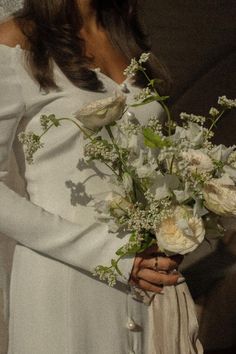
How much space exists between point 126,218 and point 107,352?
0.24 metres

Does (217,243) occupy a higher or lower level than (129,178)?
lower

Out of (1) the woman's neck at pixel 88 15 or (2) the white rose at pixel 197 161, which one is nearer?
(2) the white rose at pixel 197 161

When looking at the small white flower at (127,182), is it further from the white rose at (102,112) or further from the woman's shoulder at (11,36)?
the woman's shoulder at (11,36)

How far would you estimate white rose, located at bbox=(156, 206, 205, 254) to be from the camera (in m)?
0.97

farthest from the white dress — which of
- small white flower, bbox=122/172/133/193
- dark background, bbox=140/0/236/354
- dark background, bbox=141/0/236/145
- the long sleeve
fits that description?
dark background, bbox=141/0/236/145

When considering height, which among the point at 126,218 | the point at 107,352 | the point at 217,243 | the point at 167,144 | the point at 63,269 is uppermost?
the point at 167,144

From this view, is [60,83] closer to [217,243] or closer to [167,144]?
[167,144]

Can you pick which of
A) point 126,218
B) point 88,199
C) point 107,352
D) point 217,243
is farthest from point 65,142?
point 217,243

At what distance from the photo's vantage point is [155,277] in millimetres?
1050

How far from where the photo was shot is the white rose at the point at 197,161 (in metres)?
0.95

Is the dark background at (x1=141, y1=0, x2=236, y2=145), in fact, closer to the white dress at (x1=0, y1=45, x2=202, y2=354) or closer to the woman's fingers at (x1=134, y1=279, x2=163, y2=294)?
the white dress at (x1=0, y1=45, x2=202, y2=354)

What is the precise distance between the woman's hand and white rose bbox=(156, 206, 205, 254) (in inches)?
2.7

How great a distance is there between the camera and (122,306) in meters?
1.12

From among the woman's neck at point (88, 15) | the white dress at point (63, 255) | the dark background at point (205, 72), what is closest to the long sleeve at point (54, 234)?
the white dress at point (63, 255)
